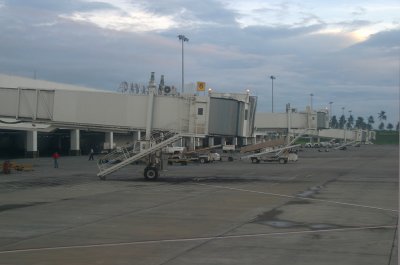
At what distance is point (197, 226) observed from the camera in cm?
1599

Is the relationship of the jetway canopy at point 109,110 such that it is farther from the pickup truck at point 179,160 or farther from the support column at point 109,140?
the support column at point 109,140

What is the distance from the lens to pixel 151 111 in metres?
35.3

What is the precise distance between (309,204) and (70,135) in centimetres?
6885

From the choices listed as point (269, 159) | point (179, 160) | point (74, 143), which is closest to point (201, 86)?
point (179, 160)

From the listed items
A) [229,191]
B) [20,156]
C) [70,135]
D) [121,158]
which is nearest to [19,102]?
[121,158]

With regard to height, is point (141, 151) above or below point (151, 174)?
above

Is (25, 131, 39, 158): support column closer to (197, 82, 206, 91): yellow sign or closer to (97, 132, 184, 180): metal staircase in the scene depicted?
(197, 82, 206, 91): yellow sign

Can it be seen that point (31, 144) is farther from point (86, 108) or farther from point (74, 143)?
point (86, 108)

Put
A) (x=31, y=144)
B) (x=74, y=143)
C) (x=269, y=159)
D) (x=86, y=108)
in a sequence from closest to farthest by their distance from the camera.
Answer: (x=86, y=108) < (x=269, y=159) < (x=31, y=144) < (x=74, y=143)

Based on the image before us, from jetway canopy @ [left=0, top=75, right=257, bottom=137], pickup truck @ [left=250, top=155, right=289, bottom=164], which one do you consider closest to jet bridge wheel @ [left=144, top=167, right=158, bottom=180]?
jetway canopy @ [left=0, top=75, right=257, bottom=137]

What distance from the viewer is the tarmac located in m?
11.8

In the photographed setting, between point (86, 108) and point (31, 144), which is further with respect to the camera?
point (31, 144)

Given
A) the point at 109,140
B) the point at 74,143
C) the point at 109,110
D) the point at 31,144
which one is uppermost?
the point at 109,110

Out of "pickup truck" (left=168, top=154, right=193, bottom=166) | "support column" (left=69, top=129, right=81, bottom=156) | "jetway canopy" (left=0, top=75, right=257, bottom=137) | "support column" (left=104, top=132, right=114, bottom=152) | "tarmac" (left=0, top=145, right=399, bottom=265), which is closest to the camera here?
"tarmac" (left=0, top=145, right=399, bottom=265)
